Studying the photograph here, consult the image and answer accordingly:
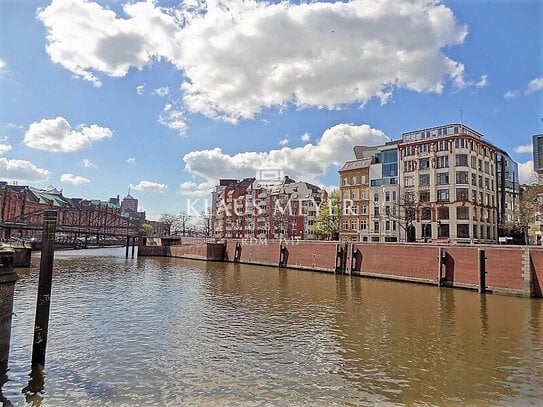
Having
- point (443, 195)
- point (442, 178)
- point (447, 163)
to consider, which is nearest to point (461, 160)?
point (447, 163)

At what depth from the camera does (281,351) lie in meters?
15.9

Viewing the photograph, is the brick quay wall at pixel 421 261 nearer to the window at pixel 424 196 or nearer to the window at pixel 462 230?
the window at pixel 424 196

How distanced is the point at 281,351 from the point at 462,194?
47.5 meters

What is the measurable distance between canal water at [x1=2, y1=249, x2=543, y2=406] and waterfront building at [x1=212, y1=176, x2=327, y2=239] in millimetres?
62329

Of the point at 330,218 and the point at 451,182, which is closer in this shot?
the point at 451,182

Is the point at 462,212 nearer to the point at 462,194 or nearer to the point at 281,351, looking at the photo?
the point at 462,194

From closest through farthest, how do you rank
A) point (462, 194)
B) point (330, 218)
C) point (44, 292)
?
point (44, 292), point (462, 194), point (330, 218)

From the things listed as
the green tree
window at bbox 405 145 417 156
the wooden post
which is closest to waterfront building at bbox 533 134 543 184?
window at bbox 405 145 417 156

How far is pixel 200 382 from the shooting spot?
1262 centimetres

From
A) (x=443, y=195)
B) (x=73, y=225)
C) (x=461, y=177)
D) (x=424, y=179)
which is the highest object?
(x=424, y=179)

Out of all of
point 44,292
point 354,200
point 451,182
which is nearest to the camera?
point 44,292

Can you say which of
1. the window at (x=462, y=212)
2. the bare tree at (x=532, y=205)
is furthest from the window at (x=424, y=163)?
the bare tree at (x=532, y=205)

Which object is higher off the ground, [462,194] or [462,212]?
[462,194]

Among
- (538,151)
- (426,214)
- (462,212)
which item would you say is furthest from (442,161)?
(538,151)
